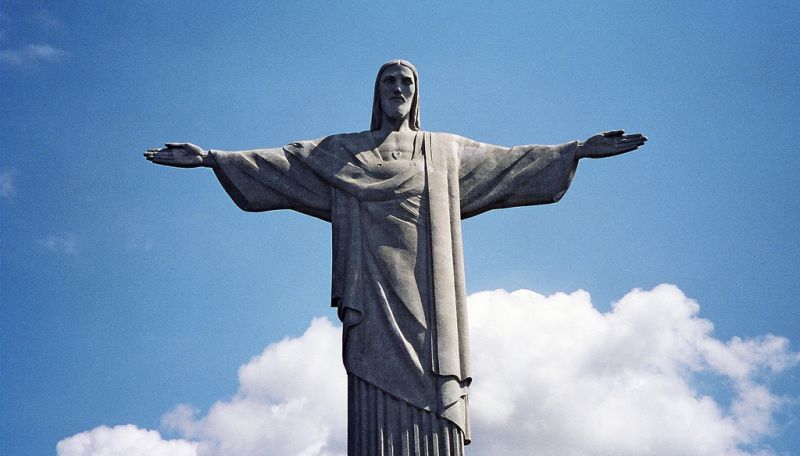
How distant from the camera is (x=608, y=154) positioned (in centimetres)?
1670

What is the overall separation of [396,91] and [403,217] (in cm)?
214

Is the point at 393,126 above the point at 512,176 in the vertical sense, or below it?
above

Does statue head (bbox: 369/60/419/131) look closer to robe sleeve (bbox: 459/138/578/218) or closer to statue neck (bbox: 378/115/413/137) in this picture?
statue neck (bbox: 378/115/413/137)

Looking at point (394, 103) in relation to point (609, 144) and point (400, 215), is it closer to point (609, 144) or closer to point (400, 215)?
point (400, 215)

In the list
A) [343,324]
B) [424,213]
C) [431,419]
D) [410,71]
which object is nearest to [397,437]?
[431,419]

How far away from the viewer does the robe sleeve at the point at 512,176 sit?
16750 mm

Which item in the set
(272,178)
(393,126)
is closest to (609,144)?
(393,126)

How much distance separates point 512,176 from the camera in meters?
16.8

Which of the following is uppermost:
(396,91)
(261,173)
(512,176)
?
(396,91)

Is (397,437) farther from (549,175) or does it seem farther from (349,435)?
(549,175)

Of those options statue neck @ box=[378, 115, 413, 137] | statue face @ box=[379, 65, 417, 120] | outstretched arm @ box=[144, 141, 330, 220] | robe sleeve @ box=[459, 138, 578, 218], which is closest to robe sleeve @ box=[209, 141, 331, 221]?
outstretched arm @ box=[144, 141, 330, 220]

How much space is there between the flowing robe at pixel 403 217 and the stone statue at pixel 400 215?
0.05 feet

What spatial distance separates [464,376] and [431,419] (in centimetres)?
77

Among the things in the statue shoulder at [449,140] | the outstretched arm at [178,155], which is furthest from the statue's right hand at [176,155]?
the statue shoulder at [449,140]
